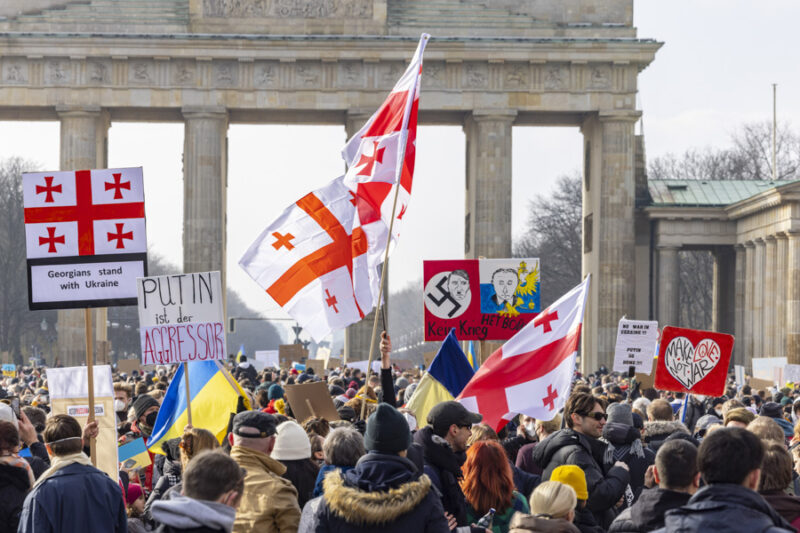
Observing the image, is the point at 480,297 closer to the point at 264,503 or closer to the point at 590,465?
the point at 590,465

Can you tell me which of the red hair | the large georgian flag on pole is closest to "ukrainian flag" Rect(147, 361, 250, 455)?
the large georgian flag on pole

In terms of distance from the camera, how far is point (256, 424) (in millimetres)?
7988

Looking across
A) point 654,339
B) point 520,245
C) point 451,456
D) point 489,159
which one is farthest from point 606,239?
point 451,456

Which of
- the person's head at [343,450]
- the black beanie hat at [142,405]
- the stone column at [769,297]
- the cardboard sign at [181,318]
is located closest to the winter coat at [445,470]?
the person's head at [343,450]

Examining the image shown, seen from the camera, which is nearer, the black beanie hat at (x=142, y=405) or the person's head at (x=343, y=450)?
the person's head at (x=343, y=450)

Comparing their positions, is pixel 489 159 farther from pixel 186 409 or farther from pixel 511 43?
pixel 186 409

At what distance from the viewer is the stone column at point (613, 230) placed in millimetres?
53438

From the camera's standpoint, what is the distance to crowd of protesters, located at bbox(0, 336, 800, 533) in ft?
20.1

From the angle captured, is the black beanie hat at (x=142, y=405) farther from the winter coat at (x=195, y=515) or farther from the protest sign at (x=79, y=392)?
the winter coat at (x=195, y=515)

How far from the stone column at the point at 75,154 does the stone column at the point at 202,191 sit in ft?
11.6

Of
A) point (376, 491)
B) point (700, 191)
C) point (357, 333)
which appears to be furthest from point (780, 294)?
point (376, 491)

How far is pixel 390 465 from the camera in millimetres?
6910

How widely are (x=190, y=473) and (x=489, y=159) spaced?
48437mm

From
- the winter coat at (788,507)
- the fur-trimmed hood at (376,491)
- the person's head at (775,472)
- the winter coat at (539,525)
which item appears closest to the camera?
the fur-trimmed hood at (376,491)
